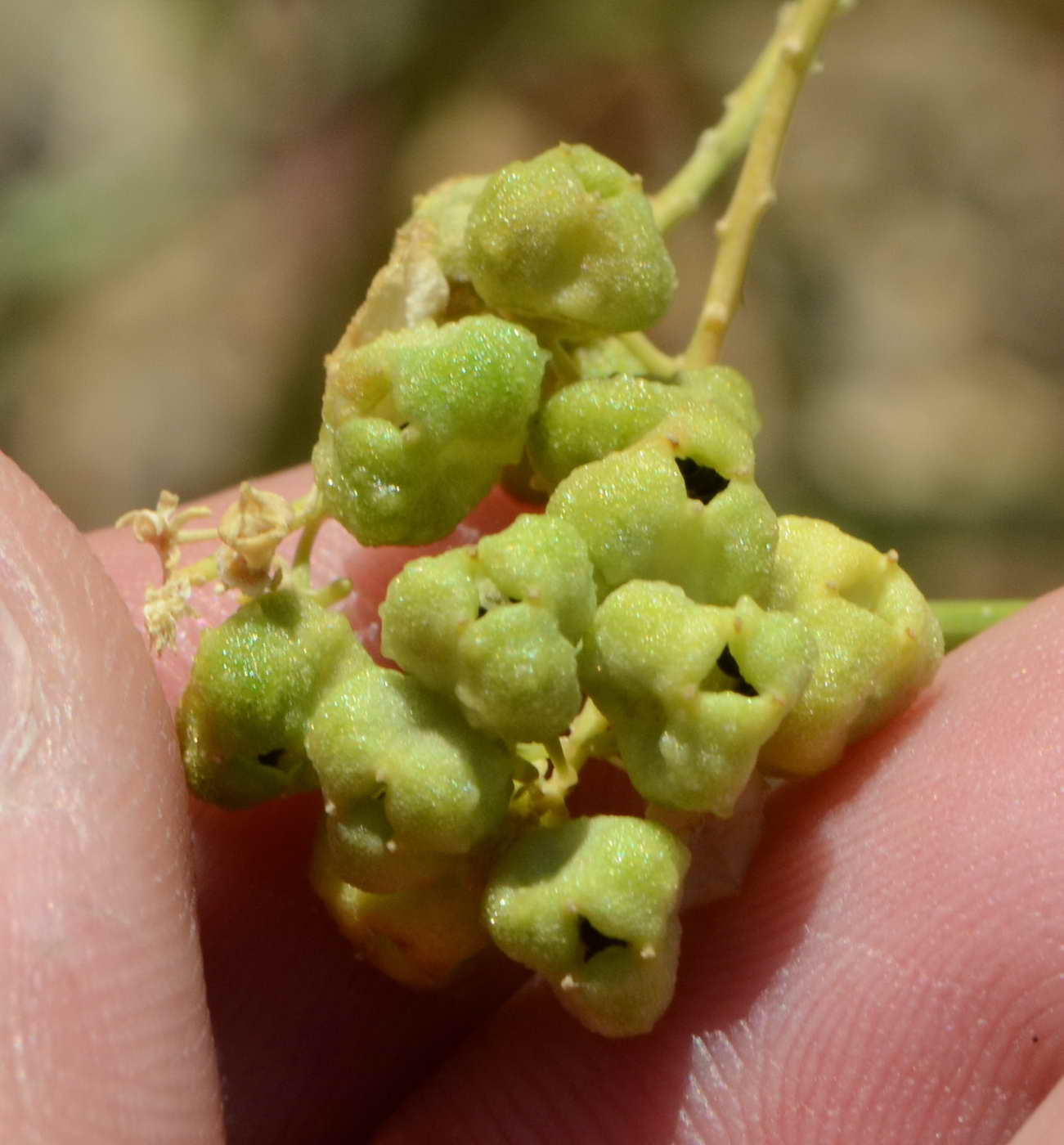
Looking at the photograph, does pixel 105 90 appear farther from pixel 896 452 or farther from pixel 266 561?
pixel 266 561

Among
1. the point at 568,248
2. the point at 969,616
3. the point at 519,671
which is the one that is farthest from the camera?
the point at 969,616

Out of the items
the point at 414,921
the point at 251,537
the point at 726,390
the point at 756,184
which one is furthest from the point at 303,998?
the point at 756,184

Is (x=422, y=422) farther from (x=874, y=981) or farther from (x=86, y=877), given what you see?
(x=874, y=981)

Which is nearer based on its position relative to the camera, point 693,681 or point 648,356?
point 693,681

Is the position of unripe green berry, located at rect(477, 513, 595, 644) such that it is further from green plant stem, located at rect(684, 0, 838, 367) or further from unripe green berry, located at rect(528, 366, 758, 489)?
green plant stem, located at rect(684, 0, 838, 367)

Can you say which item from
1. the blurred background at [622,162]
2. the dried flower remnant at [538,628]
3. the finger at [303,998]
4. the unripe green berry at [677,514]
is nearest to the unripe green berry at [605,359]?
the dried flower remnant at [538,628]

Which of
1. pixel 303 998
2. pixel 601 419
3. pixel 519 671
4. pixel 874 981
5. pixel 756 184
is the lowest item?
pixel 303 998

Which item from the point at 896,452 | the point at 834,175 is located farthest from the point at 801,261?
the point at 896,452
